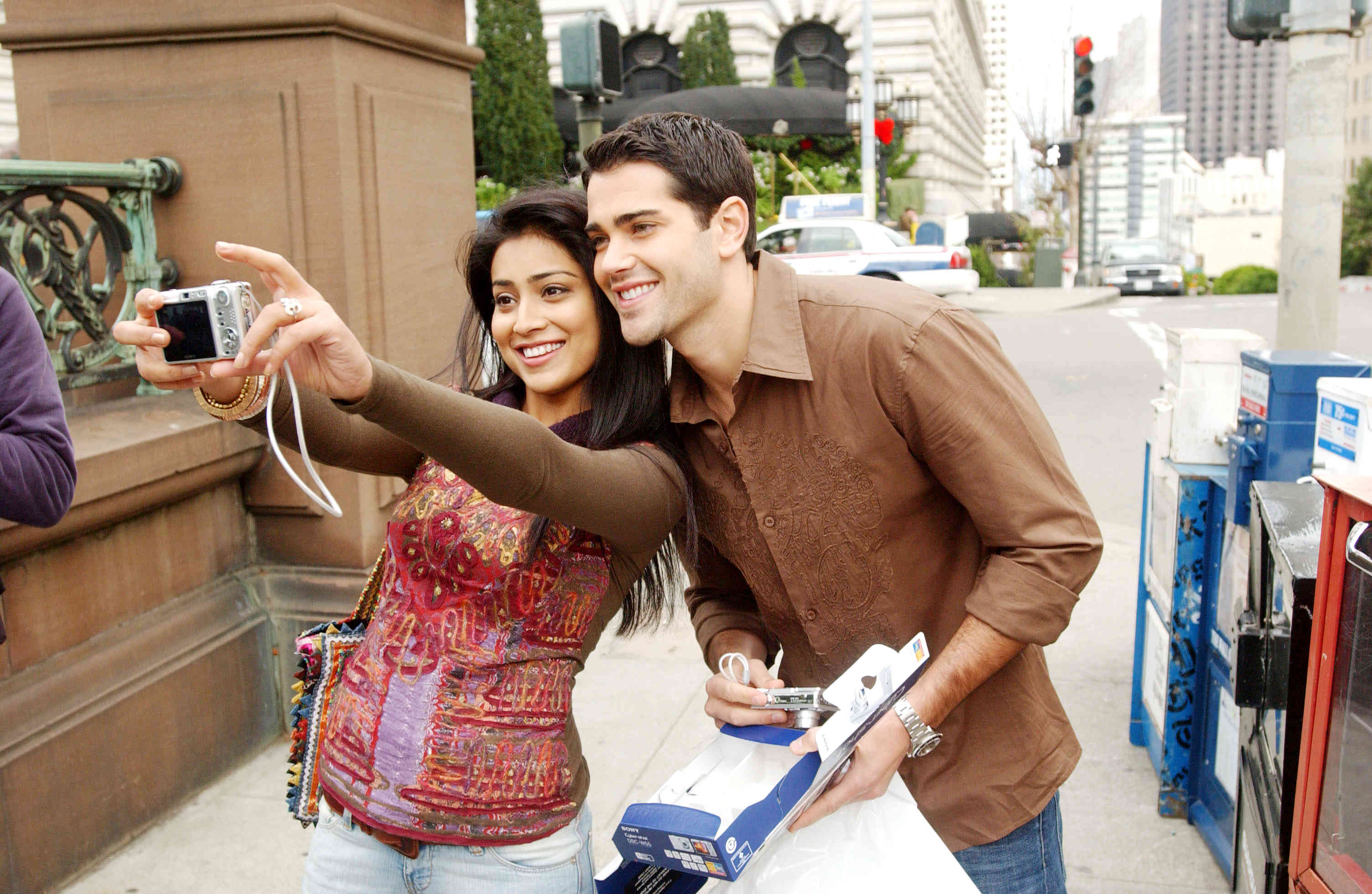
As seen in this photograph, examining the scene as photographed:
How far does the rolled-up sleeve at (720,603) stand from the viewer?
97.8 inches

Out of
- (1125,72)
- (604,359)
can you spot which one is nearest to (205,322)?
(604,359)

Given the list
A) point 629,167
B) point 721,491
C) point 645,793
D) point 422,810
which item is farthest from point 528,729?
point 645,793

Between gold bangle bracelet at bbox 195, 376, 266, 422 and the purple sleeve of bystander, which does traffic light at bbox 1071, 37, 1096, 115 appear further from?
gold bangle bracelet at bbox 195, 376, 266, 422

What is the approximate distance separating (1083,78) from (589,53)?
1309cm

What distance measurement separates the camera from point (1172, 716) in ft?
13.1

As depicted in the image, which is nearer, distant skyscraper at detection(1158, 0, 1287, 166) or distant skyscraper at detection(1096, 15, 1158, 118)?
distant skyscraper at detection(1096, 15, 1158, 118)

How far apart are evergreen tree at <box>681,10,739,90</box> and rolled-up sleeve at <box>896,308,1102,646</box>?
33.2 metres

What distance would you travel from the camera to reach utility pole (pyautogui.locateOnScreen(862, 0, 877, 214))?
2288 cm

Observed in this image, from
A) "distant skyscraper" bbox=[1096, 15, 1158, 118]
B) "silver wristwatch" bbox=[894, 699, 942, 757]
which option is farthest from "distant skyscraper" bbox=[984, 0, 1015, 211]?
"silver wristwatch" bbox=[894, 699, 942, 757]

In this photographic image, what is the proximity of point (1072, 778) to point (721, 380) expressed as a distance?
116 inches

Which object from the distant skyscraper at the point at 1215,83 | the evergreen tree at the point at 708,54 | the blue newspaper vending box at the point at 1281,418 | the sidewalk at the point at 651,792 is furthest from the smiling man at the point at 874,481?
the distant skyscraper at the point at 1215,83

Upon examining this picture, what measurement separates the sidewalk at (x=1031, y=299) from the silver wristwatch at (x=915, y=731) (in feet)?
66.4

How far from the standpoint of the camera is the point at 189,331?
1.68 meters

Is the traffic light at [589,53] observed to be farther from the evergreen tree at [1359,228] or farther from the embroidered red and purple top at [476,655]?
the evergreen tree at [1359,228]
